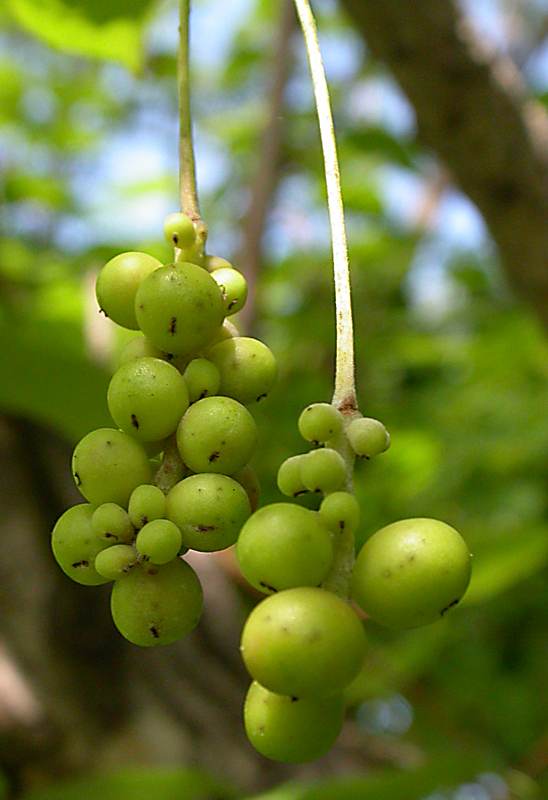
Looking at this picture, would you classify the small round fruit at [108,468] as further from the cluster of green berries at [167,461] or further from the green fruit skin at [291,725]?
the green fruit skin at [291,725]

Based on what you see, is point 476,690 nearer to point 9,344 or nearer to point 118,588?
point 9,344

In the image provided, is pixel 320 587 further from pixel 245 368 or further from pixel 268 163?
pixel 268 163

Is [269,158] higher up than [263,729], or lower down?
higher up

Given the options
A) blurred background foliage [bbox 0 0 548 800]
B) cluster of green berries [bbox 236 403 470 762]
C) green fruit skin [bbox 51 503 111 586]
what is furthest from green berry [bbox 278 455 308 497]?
blurred background foliage [bbox 0 0 548 800]

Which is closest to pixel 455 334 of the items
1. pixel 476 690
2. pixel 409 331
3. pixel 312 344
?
pixel 409 331

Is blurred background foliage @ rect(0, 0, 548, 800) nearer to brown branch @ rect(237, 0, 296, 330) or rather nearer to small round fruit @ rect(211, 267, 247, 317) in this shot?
brown branch @ rect(237, 0, 296, 330)
